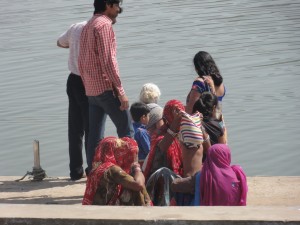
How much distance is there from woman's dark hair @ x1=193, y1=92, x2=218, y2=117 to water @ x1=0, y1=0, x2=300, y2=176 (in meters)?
2.63

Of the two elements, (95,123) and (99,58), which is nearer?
(99,58)

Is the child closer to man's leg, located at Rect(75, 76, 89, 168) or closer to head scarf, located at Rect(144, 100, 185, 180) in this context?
man's leg, located at Rect(75, 76, 89, 168)

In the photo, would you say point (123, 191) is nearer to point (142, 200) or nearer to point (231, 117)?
point (142, 200)

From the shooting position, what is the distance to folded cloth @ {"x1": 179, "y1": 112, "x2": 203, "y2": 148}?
7258mm

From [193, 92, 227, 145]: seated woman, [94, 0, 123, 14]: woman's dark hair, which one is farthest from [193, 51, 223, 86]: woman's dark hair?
[94, 0, 123, 14]: woman's dark hair

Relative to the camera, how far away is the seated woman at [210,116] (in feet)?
25.7

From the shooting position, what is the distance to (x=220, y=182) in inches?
264

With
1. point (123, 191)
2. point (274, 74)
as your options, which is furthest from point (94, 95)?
point (274, 74)

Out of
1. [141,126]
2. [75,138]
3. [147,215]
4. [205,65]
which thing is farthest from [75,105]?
[147,215]

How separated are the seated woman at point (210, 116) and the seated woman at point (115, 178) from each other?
3.90 ft

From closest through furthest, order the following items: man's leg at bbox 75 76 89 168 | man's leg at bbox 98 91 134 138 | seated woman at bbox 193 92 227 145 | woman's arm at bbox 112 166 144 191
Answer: woman's arm at bbox 112 166 144 191
seated woman at bbox 193 92 227 145
man's leg at bbox 98 91 134 138
man's leg at bbox 75 76 89 168

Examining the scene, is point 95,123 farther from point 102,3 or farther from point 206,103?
point 206,103

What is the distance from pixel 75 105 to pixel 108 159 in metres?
2.58

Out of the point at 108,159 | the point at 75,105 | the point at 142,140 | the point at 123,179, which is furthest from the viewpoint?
the point at 75,105
